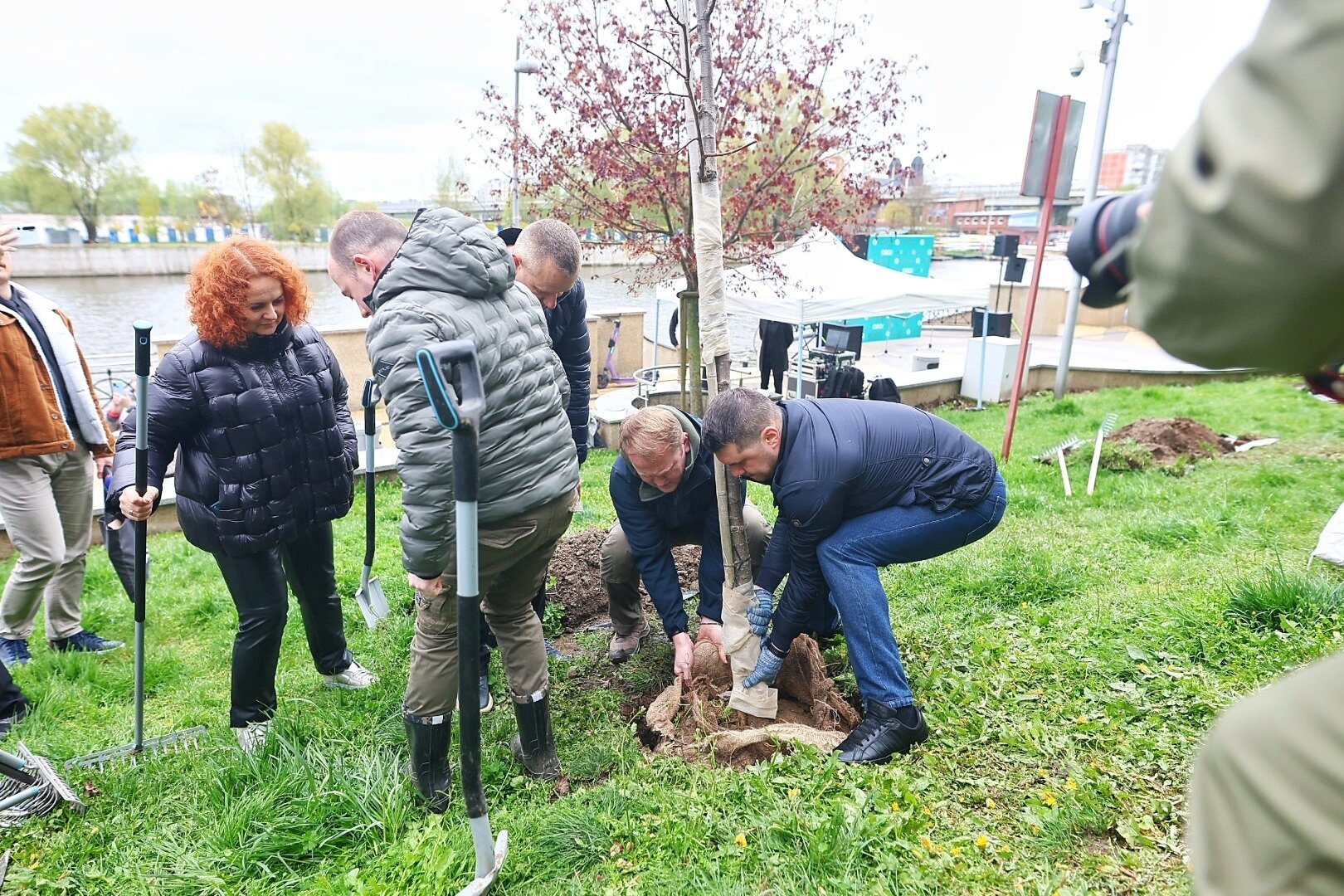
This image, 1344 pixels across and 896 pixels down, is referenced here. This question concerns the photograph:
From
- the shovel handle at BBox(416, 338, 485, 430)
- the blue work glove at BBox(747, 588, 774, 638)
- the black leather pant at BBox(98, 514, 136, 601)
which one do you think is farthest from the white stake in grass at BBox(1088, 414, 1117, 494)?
the black leather pant at BBox(98, 514, 136, 601)

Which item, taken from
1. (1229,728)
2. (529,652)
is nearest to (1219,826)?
(1229,728)

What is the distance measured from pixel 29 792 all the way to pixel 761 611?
8.67 feet

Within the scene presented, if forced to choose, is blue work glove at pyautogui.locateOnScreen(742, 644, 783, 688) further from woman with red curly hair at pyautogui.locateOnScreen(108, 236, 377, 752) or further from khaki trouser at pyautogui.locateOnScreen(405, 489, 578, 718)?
woman with red curly hair at pyautogui.locateOnScreen(108, 236, 377, 752)

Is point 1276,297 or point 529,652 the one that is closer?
point 1276,297

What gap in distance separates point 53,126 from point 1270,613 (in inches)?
2371

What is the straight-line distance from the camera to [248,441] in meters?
3.05

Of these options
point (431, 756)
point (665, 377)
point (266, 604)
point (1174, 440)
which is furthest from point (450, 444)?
point (665, 377)

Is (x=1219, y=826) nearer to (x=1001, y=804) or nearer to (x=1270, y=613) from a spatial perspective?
(x=1001, y=804)

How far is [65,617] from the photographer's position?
14.4 ft

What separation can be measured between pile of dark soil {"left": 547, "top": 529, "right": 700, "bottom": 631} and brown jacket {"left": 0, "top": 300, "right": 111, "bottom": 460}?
2.65 meters

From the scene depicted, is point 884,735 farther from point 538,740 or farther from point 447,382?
point 447,382

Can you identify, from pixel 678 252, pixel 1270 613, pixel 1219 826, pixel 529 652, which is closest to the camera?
pixel 1219 826

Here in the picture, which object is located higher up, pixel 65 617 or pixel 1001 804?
pixel 1001 804

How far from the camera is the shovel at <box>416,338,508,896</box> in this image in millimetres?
1964
